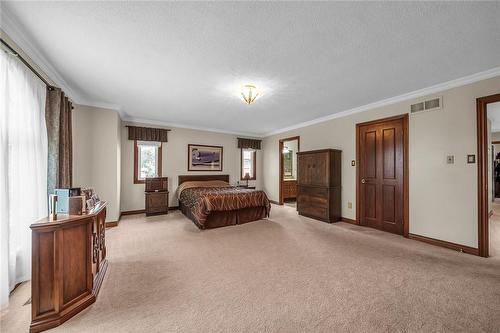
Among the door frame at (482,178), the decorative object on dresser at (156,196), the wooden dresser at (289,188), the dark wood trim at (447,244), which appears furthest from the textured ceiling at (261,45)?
the wooden dresser at (289,188)

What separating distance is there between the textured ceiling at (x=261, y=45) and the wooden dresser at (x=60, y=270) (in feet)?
5.74

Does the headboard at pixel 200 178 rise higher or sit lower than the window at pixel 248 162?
lower

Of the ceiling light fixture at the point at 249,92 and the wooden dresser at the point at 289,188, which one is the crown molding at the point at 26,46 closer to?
the ceiling light fixture at the point at 249,92

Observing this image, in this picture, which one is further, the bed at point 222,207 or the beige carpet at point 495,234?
the bed at point 222,207

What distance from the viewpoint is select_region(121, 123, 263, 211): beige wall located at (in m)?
5.21

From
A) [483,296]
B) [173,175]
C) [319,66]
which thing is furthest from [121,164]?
[483,296]

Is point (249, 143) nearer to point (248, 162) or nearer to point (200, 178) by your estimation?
point (248, 162)

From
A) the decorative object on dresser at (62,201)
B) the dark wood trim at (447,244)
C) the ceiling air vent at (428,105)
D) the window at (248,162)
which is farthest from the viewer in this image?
the window at (248,162)

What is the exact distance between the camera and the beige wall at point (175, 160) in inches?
205

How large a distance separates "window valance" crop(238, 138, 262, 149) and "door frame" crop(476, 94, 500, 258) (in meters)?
5.40

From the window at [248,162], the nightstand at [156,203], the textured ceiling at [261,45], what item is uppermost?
the textured ceiling at [261,45]

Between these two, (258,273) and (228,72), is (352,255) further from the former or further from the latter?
(228,72)

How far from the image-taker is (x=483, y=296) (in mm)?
1885

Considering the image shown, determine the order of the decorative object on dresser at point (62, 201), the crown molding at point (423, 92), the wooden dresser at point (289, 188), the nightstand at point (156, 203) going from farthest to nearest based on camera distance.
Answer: the wooden dresser at point (289, 188)
the nightstand at point (156, 203)
the crown molding at point (423, 92)
the decorative object on dresser at point (62, 201)
